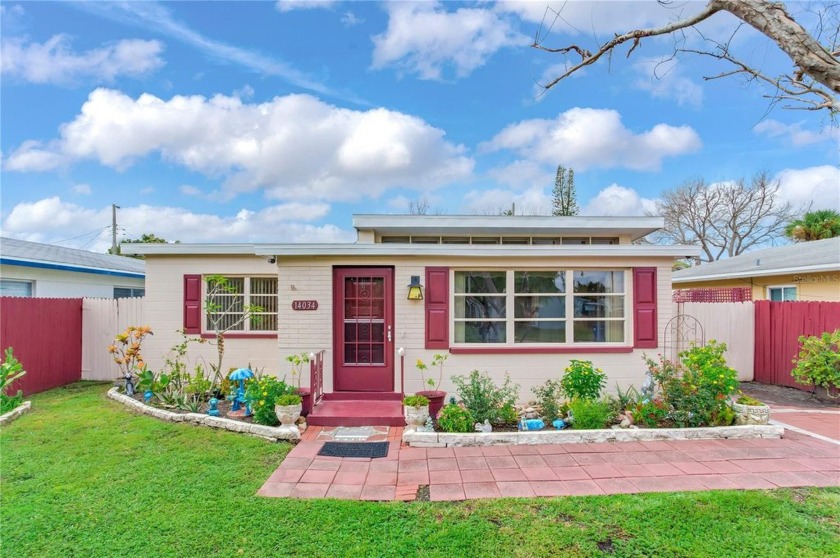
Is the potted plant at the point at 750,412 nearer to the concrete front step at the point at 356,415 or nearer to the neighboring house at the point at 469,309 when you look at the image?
the neighboring house at the point at 469,309

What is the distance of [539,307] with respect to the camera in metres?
6.87

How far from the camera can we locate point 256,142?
1166 centimetres

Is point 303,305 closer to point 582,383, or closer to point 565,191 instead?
point 582,383

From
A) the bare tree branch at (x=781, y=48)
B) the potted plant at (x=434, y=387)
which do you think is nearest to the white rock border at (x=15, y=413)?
the potted plant at (x=434, y=387)

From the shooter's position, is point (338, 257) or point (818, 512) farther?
point (338, 257)

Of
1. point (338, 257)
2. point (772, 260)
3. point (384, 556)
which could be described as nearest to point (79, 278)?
point (338, 257)

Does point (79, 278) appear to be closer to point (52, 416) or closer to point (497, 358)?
point (52, 416)

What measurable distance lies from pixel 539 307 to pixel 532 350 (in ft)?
2.42

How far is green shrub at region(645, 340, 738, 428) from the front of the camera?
5379mm

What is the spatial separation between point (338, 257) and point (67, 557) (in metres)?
4.59

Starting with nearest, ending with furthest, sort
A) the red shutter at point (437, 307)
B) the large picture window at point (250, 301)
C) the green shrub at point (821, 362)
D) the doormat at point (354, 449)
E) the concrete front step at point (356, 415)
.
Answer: the doormat at point (354, 449) → the concrete front step at point (356, 415) → the red shutter at point (437, 307) → the green shrub at point (821, 362) → the large picture window at point (250, 301)

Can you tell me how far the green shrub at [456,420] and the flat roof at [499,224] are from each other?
5259 millimetres

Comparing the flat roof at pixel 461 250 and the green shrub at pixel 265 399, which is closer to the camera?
the green shrub at pixel 265 399

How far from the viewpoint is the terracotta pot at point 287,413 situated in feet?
17.9
